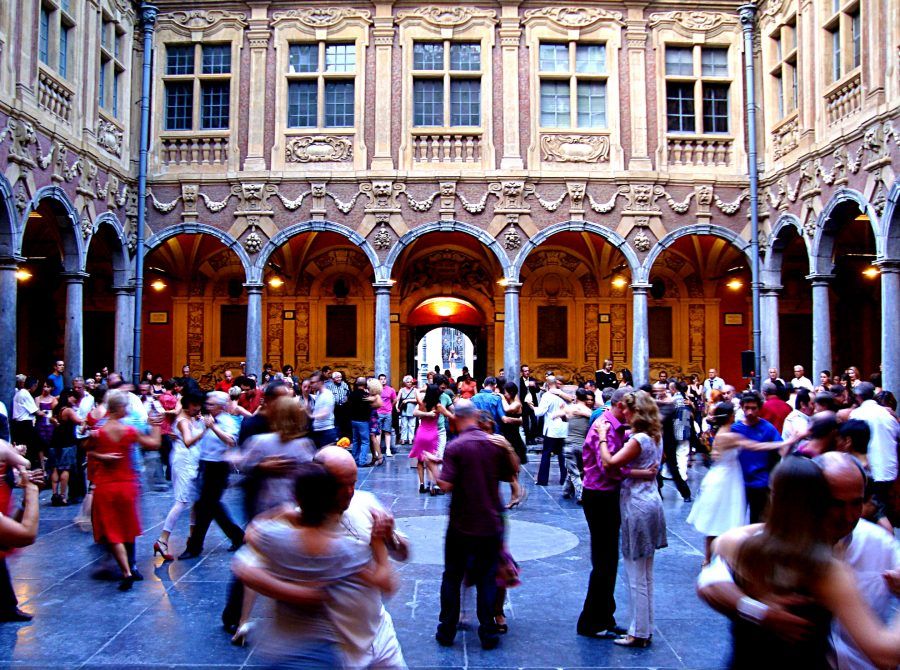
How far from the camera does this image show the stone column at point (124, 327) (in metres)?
17.1

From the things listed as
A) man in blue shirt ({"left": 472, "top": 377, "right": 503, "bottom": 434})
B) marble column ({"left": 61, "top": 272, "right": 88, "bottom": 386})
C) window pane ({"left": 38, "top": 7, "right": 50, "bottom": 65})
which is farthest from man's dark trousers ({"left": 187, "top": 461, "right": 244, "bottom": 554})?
window pane ({"left": 38, "top": 7, "right": 50, "bottom": 65})

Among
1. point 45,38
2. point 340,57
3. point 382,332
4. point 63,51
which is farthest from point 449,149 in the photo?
point 45,38

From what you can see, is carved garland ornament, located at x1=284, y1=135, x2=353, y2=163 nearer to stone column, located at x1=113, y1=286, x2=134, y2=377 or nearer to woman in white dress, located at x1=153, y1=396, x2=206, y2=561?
stone column, located at x1=113, y1=286, x2=134, y2=377

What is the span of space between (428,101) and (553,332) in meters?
7.55

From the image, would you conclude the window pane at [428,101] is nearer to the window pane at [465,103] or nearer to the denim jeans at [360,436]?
the window pane at [465,103]

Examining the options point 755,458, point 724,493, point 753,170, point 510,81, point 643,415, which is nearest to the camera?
point 643,415

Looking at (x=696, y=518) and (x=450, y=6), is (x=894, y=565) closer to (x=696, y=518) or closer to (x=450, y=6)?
(x=696, y=518)

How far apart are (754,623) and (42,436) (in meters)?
11.4

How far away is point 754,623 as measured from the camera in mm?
2258

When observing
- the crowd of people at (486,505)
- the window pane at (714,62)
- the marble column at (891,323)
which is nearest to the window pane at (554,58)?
the window pane at (714,62)

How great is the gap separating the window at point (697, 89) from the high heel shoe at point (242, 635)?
16.4 m

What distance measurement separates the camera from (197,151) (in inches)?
725

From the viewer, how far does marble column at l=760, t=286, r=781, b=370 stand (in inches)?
683

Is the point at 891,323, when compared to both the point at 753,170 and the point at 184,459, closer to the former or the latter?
the point at 753,170
